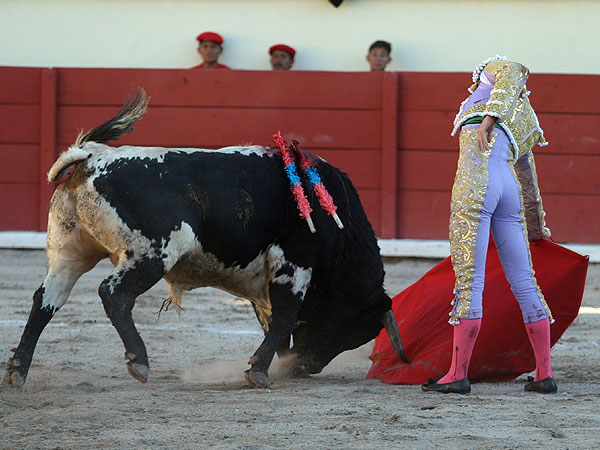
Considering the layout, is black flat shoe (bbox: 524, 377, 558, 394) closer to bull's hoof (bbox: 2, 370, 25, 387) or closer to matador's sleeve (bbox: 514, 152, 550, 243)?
matador's sleeve (bbox: 514, 152, 550, 243)

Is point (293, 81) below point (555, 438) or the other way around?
the other way around

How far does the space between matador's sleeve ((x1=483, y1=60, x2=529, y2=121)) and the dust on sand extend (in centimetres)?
86

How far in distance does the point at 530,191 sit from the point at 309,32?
14.4ft

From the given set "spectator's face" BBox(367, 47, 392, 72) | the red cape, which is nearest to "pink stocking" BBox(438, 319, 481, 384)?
the red cape

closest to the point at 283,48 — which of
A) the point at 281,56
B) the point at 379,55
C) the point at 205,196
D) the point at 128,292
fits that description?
the point at 281,56

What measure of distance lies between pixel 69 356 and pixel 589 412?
6.73 ft

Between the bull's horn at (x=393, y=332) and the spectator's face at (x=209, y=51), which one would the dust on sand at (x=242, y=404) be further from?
the spectator's face at (x=209, y=51)

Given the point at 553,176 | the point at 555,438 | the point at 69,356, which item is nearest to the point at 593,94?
the point at 553,176

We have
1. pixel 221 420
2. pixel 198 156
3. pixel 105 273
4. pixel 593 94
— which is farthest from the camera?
pixel 593 94

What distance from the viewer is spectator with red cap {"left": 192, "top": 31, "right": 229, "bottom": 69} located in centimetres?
728

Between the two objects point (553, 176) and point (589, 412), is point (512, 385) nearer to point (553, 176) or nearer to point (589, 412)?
point (589, 412)

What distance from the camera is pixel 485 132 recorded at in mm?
3068

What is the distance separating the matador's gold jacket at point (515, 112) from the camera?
307 cm

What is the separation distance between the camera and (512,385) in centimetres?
340
